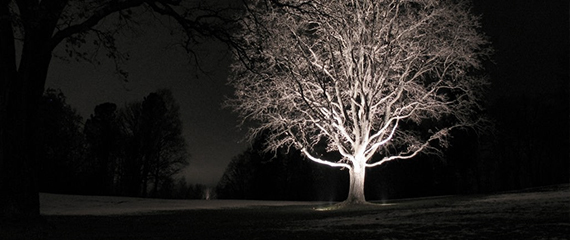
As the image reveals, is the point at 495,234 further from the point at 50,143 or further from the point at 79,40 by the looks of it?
the point at 50,143

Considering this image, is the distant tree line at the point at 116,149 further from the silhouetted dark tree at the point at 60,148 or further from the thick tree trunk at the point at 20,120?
the thick tree trunk at the point at 20,120

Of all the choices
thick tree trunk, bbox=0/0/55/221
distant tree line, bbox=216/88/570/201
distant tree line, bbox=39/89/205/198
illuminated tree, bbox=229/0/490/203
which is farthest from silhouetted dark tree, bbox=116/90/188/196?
thick tree trunk, bbox=0/0/55/221

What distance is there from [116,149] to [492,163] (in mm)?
39647

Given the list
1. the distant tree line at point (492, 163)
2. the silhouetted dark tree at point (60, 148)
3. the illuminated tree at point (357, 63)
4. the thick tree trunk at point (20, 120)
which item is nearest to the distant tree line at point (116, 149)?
the silhouetted dark tree at point (60, 148)

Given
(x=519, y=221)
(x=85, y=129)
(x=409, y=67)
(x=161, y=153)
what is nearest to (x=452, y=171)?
(x=161, y=153)

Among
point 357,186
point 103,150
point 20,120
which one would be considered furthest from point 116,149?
point 20,120

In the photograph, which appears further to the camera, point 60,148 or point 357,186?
point 60,148

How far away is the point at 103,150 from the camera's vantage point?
153 feet

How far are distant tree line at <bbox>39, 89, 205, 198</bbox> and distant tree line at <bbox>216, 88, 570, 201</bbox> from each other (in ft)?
28.9

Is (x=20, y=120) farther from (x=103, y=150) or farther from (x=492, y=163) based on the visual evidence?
(x=492, y=163)

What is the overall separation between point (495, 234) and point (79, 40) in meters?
10.1

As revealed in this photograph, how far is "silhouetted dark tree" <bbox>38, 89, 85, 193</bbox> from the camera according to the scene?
4216 centimetres

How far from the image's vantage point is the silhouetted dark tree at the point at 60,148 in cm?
4216

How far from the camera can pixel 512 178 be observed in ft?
181
